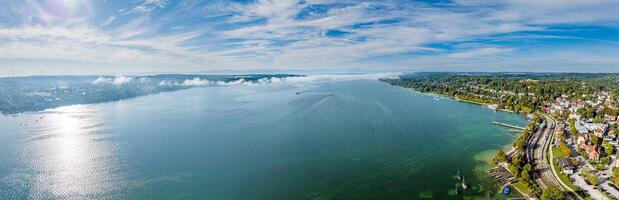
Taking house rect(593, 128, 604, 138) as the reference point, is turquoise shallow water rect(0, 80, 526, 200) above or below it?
below

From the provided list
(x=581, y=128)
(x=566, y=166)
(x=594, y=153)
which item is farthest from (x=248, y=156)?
(x=581, y=128)

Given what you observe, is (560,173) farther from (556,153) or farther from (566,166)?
(556,153)

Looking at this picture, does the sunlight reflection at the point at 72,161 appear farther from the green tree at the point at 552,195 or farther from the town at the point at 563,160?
the town at the point at 563,160

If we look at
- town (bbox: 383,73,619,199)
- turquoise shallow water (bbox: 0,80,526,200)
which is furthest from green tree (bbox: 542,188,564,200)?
turquoise shallow water (bbox: 0,80,526,200)

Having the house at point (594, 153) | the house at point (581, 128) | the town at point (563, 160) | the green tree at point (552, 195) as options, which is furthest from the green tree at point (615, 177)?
the house at point (581, 128)

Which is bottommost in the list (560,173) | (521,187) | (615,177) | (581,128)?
(521,187)

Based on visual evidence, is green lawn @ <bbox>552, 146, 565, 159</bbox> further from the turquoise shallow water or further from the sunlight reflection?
the sunlight reflection
